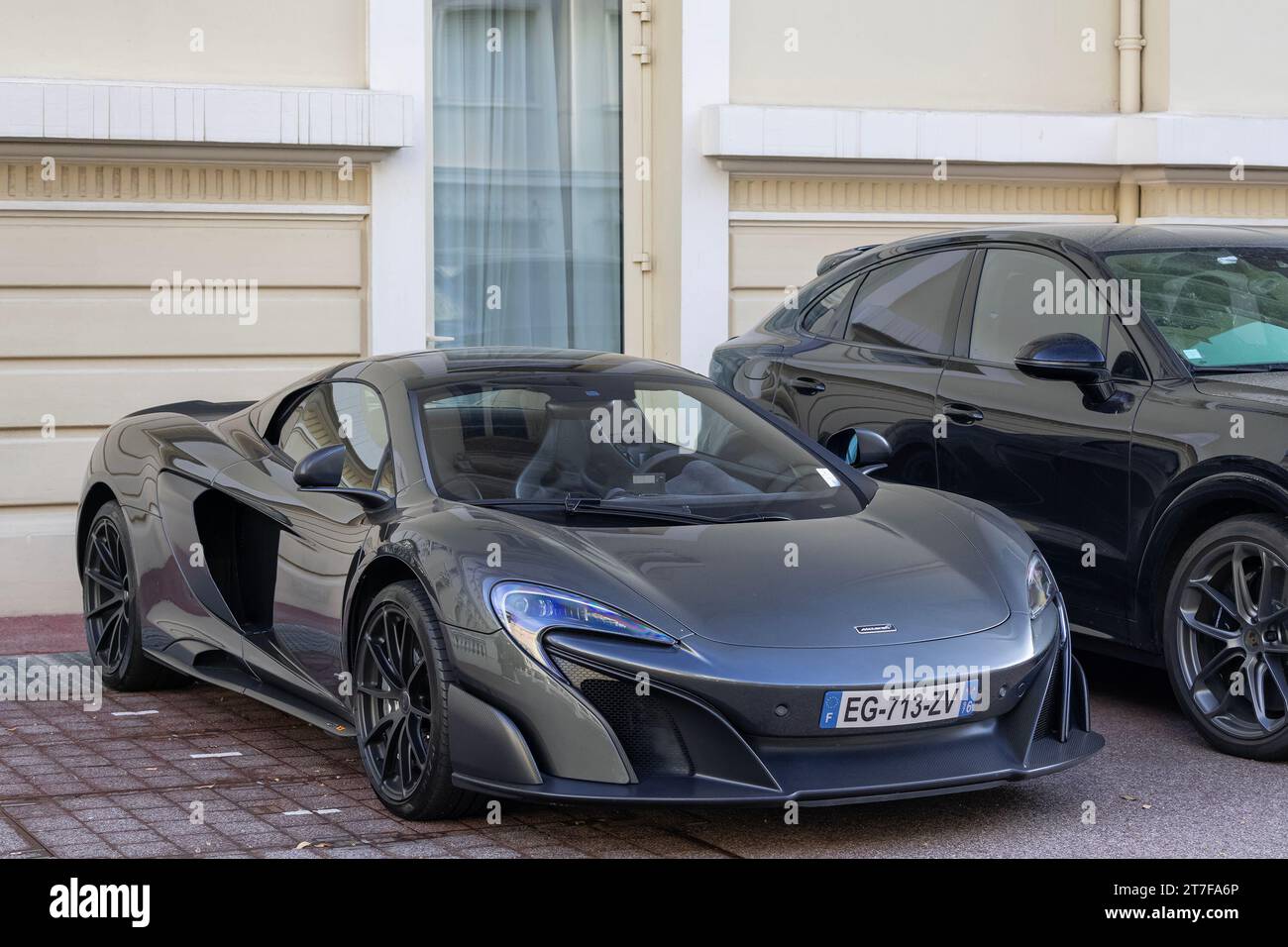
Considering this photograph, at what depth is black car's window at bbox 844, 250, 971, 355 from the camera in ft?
23.0

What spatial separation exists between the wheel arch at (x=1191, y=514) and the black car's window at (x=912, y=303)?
4.44 ft

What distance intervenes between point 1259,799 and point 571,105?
689 cm

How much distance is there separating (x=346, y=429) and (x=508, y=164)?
5246 millimetres

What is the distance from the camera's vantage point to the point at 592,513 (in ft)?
16.7

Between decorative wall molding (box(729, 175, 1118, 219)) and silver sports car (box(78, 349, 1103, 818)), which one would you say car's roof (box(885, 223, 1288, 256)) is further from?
decorative wall molding (box(729, 175, 1118, 219))

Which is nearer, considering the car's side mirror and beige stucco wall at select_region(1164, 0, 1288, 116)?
the car's side mirror

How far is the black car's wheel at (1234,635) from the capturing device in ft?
18.1

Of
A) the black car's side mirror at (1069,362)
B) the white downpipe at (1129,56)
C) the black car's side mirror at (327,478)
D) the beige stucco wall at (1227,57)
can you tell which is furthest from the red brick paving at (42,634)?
the beige stucco wall at (1227,57)

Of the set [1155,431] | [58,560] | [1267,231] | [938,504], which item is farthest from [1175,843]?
[58,560]

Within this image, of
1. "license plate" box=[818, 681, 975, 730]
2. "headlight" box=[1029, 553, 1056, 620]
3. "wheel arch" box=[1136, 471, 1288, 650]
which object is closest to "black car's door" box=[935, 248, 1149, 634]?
"wheel arch" box=[1136, 471, 1288, 650]

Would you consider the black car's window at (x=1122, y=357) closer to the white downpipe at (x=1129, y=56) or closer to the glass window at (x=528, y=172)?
the glass window at (x=528, y=172)

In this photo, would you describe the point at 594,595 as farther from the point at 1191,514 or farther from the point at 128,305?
the point at 128,305

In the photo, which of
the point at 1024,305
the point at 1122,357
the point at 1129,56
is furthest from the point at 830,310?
the point at 1129,56

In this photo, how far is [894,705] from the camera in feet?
14.6
